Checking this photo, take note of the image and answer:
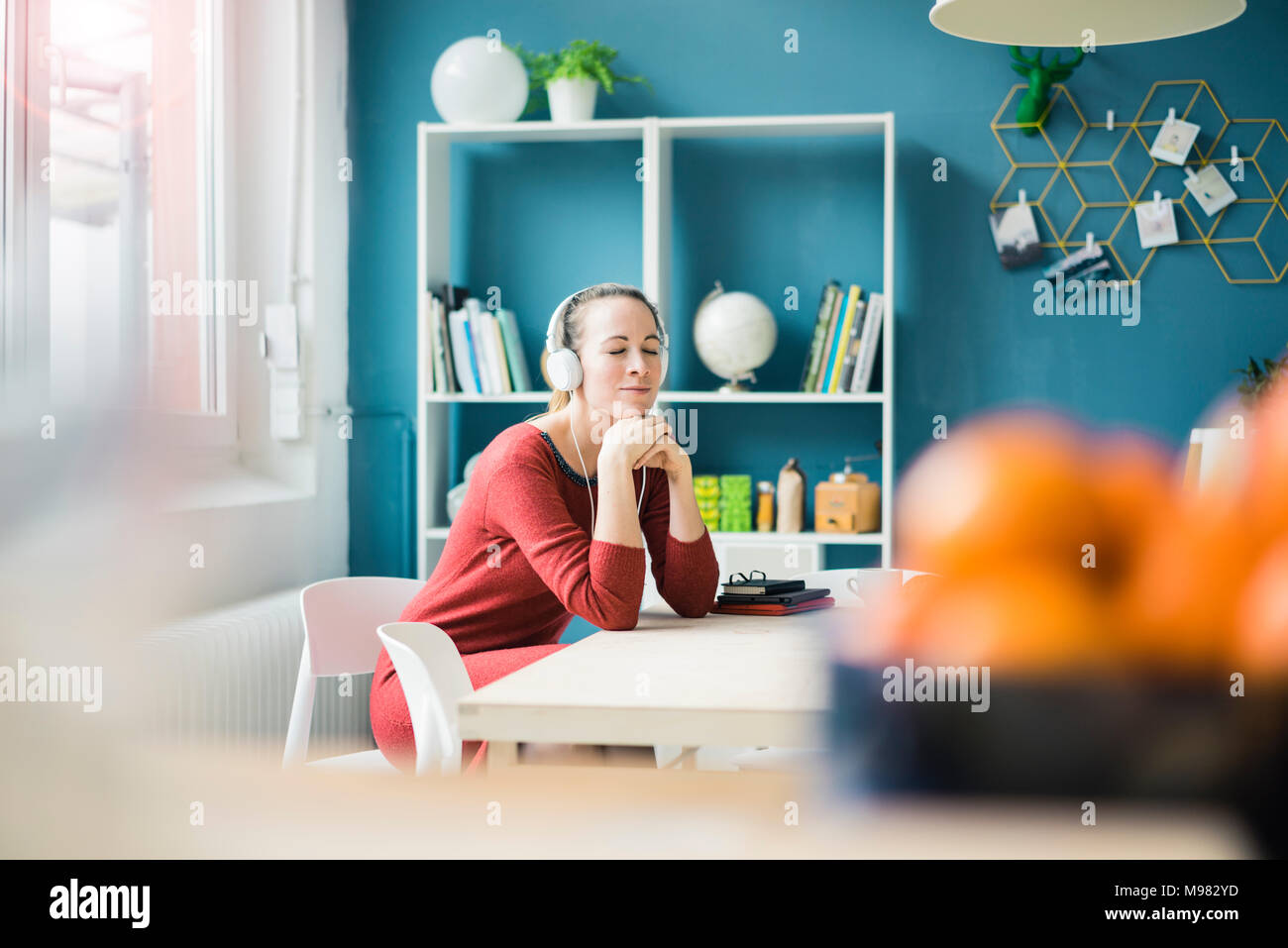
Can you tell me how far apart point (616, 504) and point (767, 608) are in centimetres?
38

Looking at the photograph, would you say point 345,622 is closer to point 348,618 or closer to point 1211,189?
point 348,618

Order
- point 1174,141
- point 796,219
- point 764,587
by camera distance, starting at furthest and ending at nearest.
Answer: point 796,219
point 1174,141
point 764,587

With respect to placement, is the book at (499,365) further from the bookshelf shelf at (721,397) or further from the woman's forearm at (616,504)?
the woman's forearm at (616,504)

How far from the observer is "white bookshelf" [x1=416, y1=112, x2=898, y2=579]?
293cm

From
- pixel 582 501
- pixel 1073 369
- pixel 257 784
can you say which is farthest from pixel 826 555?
pixel 257 784

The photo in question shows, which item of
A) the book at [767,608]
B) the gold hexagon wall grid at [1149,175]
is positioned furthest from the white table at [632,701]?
the gold hexagon wall grid at [1149,175]

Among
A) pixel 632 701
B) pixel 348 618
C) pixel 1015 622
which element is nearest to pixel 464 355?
pixel 348 618

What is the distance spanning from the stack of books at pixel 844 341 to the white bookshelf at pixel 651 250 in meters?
0.04

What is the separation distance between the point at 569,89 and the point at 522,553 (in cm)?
176

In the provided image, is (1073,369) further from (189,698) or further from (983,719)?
(983,719)

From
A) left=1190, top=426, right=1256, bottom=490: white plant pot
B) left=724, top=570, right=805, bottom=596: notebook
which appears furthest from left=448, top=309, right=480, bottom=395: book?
left=1190, top=426, right=1256, bottom=490: white plant pot

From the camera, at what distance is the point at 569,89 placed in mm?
3027

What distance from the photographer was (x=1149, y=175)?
3.06m

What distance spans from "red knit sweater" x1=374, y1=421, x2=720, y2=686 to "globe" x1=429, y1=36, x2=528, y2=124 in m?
Answer: 1.58
